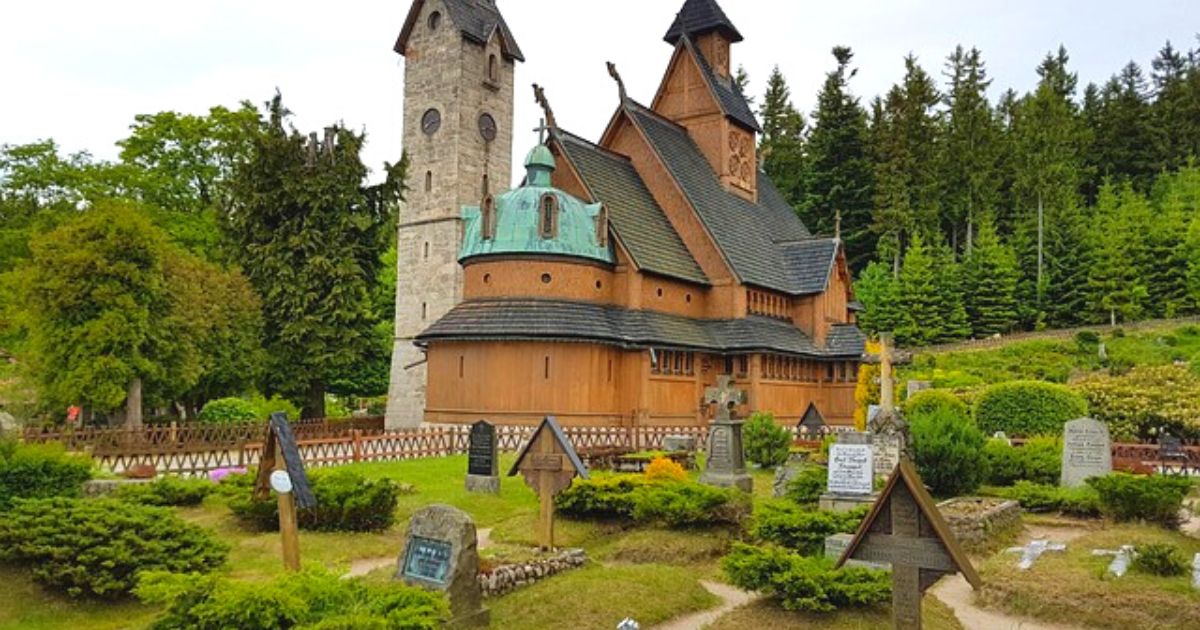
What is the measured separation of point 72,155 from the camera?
43125 millimetres

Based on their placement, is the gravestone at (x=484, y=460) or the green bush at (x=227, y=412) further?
the green bush at (x=227, y=412)

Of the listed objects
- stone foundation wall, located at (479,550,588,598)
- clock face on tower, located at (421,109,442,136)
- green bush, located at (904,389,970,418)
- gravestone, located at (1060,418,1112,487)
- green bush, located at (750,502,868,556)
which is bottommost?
stone foundation wall, located at (479,550,588,598)

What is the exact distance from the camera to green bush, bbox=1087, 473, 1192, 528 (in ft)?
51.1

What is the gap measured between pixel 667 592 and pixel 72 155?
4312 cm

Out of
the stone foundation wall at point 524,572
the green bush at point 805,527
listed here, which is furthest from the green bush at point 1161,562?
the stone foundation wall at point 524,572

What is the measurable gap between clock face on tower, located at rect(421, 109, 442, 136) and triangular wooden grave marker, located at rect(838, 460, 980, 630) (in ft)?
126

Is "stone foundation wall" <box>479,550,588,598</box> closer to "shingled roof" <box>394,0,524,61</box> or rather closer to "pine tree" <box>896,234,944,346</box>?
"shingled roof" <box>394,0,524,61</box>

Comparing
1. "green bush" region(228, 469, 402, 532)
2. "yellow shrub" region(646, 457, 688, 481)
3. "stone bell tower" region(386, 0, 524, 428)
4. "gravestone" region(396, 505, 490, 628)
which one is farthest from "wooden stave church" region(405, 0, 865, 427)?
"gravestone" region(396, 505, 490, 628)

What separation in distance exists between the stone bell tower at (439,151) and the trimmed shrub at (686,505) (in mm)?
26651

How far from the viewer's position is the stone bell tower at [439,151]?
41.7 m

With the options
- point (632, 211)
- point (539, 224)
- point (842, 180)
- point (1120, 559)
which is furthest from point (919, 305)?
point (1120, 559)

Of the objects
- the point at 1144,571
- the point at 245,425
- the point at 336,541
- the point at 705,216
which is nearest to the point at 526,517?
the point at 336,541

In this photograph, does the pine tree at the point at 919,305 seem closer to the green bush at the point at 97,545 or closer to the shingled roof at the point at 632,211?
the shingled roof at the point at 632,211

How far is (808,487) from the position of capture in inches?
679
